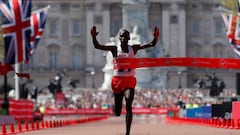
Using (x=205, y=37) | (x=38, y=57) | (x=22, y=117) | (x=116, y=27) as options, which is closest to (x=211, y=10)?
(x=205, y=37)

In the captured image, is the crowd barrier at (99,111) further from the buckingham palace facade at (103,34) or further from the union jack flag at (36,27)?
the buckingham palace facade at (103,34)

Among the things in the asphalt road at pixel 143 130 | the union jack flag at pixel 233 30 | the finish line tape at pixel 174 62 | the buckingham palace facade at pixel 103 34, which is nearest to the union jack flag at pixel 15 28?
the union jack flag at pixel 233 30

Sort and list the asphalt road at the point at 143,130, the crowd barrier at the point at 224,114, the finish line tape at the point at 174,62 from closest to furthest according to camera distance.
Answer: the finish line tape at the point at 174,62
the asphalt road at the point at 143,130
the crowd barrier at the point at 224,114

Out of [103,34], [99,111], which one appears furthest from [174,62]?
[103,34]

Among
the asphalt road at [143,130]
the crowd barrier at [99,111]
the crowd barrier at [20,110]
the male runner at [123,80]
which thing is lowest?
the crowd barrier at [99,111]

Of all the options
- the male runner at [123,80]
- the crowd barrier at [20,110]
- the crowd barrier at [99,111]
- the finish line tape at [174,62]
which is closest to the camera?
the male runner at [123,80]

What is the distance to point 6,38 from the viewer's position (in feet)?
172

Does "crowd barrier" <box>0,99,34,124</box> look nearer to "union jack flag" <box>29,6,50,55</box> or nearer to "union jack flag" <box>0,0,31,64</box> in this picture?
"union jack flag" <box>0,0,31,64</box>

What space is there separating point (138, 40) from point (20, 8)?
51848mm

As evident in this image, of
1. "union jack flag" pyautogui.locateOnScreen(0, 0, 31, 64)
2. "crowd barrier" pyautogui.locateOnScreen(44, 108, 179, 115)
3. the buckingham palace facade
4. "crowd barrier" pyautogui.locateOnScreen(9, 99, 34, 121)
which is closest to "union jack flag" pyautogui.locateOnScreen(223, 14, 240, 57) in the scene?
"union jack flag" pyautogui.locateOnScreen(0, 0, 31, 64)

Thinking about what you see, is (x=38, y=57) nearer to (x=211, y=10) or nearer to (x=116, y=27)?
(x=116, y=27)

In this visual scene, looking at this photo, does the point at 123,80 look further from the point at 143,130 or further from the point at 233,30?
the point at 233,30

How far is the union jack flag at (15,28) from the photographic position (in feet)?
171

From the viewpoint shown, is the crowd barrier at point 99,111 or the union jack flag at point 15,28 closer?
the union jack flag at point 15,28
